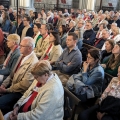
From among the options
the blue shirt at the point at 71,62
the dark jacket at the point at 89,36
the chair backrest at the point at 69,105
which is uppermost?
the dark jacket at the point at 89,36

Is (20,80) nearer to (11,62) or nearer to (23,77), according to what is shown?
(23,77)

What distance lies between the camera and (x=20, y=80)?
267cm

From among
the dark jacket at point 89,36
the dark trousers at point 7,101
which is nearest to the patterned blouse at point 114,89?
the dark trousers at point 7,101

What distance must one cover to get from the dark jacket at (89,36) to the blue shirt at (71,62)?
2.19 m

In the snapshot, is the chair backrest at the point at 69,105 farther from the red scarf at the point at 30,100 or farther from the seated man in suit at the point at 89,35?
the seated man in suit at the point at 89,35

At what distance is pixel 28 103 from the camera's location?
216 cm

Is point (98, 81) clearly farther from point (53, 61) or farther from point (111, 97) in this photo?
point (53, 61)

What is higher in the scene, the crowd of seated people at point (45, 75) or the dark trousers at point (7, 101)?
the crowd of seated people at point (45, 75)

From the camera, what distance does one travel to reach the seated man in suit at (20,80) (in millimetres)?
2530

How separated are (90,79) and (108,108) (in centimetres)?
49

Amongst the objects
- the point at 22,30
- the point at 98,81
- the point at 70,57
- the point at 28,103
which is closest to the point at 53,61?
the point at 70,57

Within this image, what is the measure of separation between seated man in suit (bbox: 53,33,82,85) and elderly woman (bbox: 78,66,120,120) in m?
0.81

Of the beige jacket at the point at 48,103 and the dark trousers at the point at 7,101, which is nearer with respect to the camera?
the beige jacket at the point at 48,103

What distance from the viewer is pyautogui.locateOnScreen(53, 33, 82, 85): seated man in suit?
3.14 m
